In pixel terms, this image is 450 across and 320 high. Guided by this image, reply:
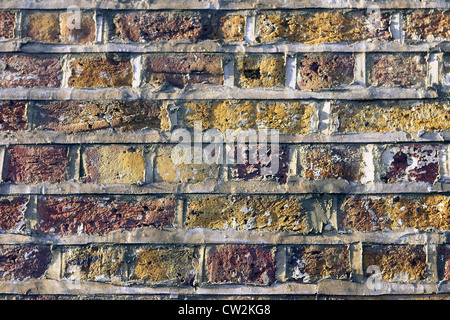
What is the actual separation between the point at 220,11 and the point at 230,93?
347 millimetres

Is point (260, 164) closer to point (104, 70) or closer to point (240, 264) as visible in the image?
point (240, 264)

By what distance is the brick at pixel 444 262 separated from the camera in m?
1.53

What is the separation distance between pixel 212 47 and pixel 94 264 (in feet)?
→ 3.29

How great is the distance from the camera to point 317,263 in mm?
1542

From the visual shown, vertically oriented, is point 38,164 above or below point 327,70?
below

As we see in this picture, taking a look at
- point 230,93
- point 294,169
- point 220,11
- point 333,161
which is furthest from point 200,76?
point 333,161

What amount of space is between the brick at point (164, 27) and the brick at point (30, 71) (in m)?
0.31

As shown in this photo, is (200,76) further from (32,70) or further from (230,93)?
(32,70)

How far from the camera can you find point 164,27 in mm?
1582

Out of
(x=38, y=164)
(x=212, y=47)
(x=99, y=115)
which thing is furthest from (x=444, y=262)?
(x=38, y=164)

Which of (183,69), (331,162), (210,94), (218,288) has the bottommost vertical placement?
(218,288)

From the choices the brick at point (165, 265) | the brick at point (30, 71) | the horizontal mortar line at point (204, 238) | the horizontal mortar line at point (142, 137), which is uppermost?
the brick at point (30, 71)

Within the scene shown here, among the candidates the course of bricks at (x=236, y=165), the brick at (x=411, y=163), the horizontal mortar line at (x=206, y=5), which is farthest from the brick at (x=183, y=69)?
the brick at (x=411, y=163)

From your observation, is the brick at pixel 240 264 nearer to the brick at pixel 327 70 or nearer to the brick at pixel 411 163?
the brick at pixel 411 163
